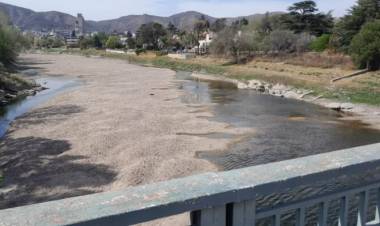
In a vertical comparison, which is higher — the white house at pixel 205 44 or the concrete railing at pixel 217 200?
the concrete railing at pixel 217 200

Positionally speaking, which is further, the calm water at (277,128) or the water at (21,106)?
the water at (21,106)

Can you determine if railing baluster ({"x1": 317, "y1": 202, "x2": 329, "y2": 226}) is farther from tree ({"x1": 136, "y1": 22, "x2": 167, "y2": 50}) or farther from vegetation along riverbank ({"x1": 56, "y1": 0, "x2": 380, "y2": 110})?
tree ({"x1": 136, "y1": 22, "x2": 167, "y2": 50})

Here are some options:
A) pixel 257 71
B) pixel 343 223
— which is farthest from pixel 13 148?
pixel 257 71

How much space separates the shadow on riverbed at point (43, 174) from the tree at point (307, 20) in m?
69.9

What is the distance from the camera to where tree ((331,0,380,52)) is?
206ft

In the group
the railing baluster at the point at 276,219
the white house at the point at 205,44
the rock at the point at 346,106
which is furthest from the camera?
the white house at the point at 205,44

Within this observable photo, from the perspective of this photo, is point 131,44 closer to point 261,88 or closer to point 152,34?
point 152,34

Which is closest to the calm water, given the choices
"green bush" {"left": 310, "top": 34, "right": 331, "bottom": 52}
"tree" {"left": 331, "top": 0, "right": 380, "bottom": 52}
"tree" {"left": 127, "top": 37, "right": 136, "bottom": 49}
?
"tree" {"left": 331, "top": 0, "right": 380, "bottom": 52}

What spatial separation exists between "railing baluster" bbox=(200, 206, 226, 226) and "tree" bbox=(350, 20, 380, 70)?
175ft

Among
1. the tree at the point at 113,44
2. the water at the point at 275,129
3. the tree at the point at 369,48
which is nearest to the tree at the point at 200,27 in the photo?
the tree at the point at 113,44

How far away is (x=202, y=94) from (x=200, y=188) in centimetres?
4811

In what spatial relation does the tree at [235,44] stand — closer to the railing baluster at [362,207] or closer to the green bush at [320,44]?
the green bush at [320,44]

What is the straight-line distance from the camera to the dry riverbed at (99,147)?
1841cm

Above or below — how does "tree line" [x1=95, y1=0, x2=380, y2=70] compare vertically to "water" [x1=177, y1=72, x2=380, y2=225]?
above
